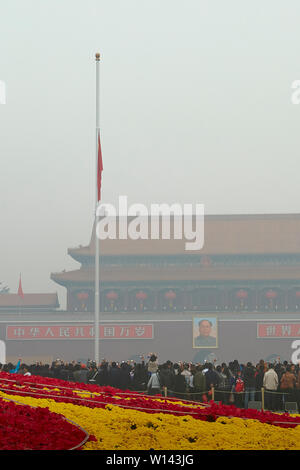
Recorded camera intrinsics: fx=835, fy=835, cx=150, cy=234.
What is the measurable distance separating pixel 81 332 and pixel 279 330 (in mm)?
10887

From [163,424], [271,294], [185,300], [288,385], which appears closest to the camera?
[163,424]

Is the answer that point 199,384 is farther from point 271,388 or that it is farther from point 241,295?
point 241,295

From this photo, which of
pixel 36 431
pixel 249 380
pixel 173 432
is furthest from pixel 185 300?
pixel 36 431

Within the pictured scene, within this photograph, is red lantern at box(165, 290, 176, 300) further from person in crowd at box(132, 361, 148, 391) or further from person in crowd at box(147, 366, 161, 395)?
person in crowd at box(147, 366, 161, 395)

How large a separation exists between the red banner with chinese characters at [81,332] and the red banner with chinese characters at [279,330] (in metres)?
6.15

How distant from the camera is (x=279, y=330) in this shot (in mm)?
45875

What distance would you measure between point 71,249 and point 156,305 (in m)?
6.63

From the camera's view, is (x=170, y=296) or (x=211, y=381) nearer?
(x=211, y=381)

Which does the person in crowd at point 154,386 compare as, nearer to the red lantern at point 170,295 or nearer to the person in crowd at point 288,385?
the person in crowd at point 288,385

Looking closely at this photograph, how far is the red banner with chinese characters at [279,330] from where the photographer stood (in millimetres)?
45844

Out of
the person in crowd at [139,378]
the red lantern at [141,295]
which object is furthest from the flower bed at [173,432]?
the red lantern at [141,295]

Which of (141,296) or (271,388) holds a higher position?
(141,296)

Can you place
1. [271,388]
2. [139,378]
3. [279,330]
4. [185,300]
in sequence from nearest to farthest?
[271,388], [139,378], [279,330], [185,300]
